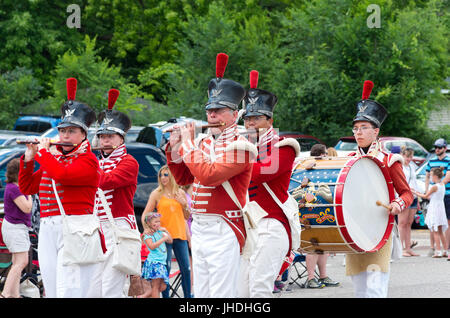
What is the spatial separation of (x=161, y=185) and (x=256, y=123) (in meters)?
3.57

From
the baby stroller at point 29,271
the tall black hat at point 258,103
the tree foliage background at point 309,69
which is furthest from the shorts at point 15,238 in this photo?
the tree foliage background at point 309,69

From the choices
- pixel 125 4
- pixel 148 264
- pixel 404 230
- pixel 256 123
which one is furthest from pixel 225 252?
pixel 125 4

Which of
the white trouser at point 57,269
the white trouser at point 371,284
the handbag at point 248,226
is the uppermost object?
the handbag at point 248,226

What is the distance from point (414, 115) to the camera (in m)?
26.1

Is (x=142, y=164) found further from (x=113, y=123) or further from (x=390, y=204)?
(x=390, y=204)

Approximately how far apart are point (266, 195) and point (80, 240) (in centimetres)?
152

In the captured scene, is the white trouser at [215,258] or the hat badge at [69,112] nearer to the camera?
the white trouser at [215,258]

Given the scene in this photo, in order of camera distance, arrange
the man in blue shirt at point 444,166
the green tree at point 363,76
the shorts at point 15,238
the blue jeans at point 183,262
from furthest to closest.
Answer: the green tree at point 363,76 → the man in blue shirt at point 444,166 → the shorts at point 15,238 → the blue jeans at point 183,262

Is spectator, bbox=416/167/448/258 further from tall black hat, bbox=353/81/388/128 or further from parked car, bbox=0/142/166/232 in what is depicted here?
tall black hat, bbox=353/81/388/128

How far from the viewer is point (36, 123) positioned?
24.9m

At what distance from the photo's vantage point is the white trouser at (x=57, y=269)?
646cm

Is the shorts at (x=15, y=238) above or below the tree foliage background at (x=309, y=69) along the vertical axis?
below

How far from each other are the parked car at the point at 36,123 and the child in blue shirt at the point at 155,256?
14.7 m

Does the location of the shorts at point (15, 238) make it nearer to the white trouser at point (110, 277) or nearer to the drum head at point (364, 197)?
the white trouser at point (110, 277)
